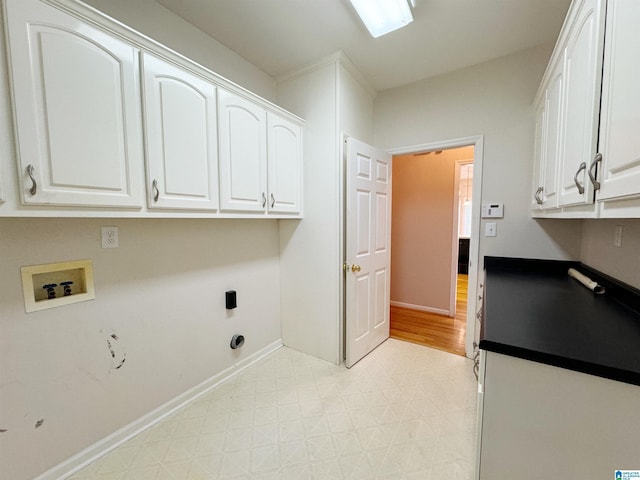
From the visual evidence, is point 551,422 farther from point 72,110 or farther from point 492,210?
point 72,110

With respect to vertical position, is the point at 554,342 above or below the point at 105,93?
below

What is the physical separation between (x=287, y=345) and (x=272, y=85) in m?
2.54

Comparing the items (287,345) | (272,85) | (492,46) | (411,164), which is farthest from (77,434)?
(411,164)

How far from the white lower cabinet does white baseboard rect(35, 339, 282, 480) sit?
178 cm

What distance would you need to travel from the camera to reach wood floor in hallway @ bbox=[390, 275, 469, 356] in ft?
8.79

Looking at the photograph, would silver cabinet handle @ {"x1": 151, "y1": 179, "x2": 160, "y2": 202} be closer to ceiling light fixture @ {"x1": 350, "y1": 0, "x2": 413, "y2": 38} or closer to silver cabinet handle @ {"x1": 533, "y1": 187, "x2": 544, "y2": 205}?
ceiling light fixture @ {"x1": 350, "y1": 0, "x2": 413, "y2": 38}

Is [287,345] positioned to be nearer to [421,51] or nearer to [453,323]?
[453,323]

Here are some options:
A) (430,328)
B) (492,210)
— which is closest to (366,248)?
(492,210)

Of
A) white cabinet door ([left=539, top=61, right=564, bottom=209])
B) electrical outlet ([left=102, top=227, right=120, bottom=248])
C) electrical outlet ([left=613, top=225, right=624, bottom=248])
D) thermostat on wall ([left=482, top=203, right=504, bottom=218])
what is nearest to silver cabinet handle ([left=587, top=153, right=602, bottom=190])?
white cabinet door ([left=539, top=61, right=564, bottom=209])

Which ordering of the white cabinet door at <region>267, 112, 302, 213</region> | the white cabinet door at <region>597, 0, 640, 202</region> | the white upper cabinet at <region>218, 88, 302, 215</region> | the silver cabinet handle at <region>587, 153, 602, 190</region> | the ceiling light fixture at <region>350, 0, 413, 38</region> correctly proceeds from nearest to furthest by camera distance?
the white cabinet door at <region>597, 0, 640, 202</region> → the silver cabinet handle at <region>587, 153, 602, 190</region> → the ceiling light fixture at <region>350, 0, 413, 38</region> → the white upper cabinet at <region>218, 88, 302, 215</region> → the white cabinet door at <region>267, 112, 302, 213</region>

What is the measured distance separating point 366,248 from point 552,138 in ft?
4.65

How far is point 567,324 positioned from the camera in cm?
101

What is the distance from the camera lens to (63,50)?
1015mm

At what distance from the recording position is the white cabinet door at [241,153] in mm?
1661
